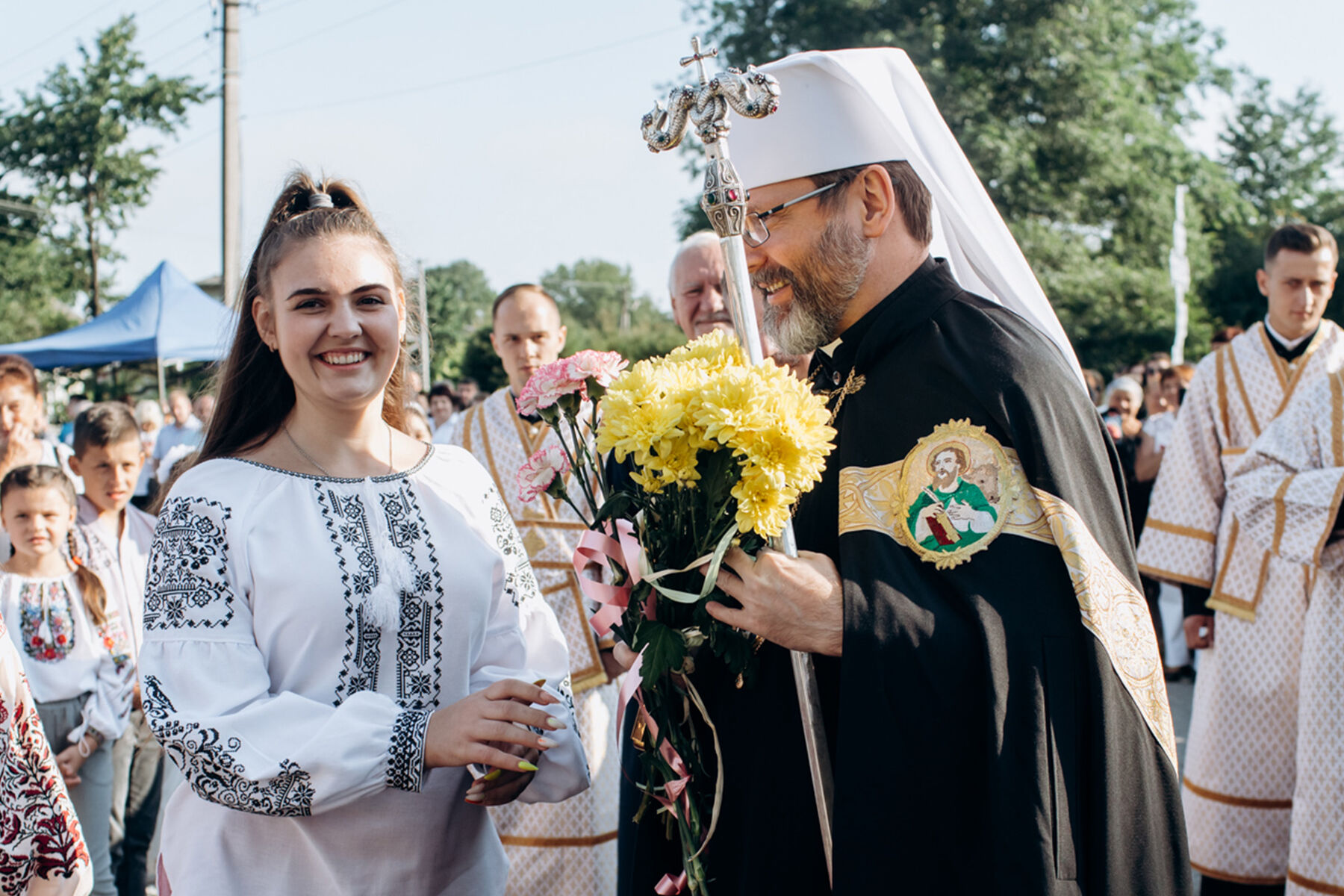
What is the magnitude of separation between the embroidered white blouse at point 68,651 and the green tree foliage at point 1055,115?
2311cm

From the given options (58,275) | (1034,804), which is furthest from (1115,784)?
(58,275)

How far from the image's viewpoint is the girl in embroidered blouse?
2.04 m

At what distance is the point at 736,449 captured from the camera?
187cm

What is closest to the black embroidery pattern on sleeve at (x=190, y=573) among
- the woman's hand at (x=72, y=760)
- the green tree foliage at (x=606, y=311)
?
the woman's hand at (x=72, y=760)

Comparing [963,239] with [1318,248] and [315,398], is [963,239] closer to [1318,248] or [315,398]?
[315,398]

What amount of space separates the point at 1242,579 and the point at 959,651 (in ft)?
10.5

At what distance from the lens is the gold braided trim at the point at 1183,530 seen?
191 inches

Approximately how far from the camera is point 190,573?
2.08 meters

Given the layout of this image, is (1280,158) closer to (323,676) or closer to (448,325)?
(448,325)

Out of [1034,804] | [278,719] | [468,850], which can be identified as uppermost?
[278,719]

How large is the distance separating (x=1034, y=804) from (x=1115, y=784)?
17 cm

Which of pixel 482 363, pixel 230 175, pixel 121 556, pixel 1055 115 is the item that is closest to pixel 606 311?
pixel 482 363

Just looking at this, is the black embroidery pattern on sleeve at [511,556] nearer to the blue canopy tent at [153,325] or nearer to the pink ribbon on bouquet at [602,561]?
the pink ribbon on bouquet at [602,561]

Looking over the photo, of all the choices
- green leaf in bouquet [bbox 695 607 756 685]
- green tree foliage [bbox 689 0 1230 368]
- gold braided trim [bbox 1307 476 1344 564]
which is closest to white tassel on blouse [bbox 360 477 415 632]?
green leaf in bouquet [bbox 695 607 756 685]
